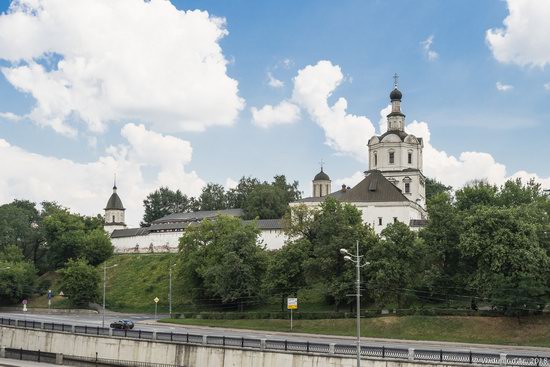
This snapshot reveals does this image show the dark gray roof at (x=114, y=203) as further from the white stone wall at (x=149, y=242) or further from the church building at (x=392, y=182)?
the church building at (x=392, y=182)

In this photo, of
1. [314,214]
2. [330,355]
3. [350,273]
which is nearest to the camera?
[330,355]

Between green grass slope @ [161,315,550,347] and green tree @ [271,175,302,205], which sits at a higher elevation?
green tree @ [271,175,302,205]

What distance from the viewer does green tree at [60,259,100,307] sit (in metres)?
91.6

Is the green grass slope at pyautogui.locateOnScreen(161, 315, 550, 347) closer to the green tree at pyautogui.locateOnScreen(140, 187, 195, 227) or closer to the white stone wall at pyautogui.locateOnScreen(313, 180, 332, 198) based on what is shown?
the white stone wall at pyautogui.locateOnScreen(313, 180, 332, 198)

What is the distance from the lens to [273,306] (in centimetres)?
7656

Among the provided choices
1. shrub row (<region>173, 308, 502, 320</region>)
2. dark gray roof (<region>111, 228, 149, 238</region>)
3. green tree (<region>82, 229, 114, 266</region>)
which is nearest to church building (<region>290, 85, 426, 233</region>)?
shrub row (<region>173, 308, 502, 320</region>)

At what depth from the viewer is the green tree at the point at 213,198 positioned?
523ft

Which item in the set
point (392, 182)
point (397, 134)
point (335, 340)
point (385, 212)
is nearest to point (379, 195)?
point (385, 212)

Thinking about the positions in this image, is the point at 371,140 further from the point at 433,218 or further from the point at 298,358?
the point at 298,358

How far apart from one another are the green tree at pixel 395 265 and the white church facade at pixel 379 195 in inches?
660

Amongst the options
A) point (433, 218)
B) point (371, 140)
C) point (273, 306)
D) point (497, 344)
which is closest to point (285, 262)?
point (273, 306)

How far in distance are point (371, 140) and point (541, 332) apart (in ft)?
183

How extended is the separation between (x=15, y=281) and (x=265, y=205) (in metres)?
46.0

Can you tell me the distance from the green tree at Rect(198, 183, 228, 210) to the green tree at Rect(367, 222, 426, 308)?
93.9m
